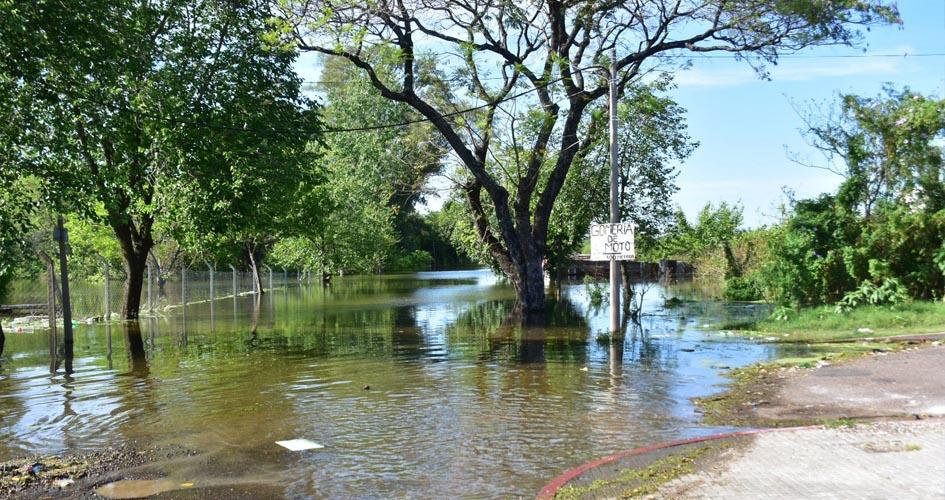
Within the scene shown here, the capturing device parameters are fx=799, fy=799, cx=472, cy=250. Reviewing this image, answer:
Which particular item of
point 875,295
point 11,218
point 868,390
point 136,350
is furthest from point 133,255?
point 868,390

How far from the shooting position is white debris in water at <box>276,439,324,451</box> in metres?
8.41

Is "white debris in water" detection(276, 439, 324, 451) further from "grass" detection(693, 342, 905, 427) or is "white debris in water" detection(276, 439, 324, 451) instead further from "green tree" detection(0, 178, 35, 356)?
"green tree" detection(0, 178, 35, 356)

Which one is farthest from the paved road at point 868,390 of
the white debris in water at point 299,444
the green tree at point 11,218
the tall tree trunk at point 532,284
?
the green tree at point 11,218

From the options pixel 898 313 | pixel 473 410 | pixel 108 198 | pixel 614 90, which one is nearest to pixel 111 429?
pixel 473 410

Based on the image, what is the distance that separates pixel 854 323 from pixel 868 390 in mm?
8266

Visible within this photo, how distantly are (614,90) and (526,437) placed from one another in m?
11.8

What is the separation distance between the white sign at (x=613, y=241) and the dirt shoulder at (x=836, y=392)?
16.1 ft

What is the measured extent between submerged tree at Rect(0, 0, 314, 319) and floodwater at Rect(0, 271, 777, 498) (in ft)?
12.6

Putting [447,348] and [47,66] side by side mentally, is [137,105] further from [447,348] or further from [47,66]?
[447,348]

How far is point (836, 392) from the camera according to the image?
10.2m

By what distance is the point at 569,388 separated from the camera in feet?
38.5

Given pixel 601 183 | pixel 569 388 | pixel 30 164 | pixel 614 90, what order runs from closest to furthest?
1. pixel 569 388
2. pixel 30 164
3. pixel 614 90
4. pixel 601 183

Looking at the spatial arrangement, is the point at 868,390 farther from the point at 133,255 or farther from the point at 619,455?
the point at 133,255

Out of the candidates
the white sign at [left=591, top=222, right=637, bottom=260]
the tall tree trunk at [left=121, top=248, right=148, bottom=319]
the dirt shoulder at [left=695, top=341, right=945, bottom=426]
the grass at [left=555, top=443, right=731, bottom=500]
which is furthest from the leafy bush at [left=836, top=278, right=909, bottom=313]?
the tall tree trunk at [left=121, top=248, right=148, bottom=319]
